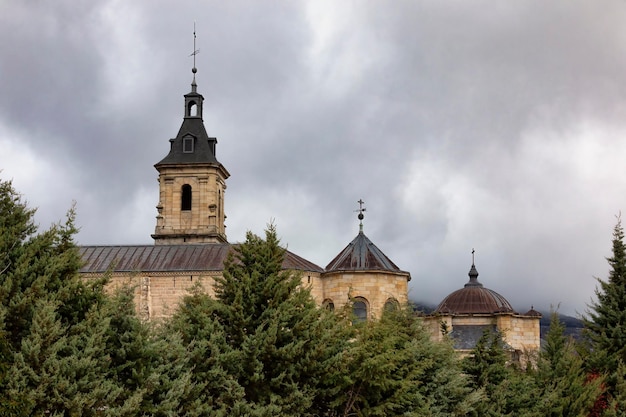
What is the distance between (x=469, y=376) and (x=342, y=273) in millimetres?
13700

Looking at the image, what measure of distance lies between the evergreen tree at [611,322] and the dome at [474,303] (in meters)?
13.5

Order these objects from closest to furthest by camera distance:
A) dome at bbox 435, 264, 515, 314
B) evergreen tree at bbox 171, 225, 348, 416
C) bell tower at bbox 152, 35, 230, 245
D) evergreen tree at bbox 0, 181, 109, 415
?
evergreen tree at bbox 0, 181, 109, 415, evergreen tree at bbox 171, 225, 348, 416, dome at bbox 435, 264, 515, 314, bell tower at bbox 152, 35, 230, 245

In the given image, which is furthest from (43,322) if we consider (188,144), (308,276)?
(188,144)

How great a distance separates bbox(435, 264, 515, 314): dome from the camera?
52188 millimetres

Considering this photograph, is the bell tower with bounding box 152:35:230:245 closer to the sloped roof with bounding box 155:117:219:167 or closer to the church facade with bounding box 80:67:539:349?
the sloped roof with bounding box 155:117:219:167

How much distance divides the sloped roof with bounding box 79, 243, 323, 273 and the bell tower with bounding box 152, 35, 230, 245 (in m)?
10.6

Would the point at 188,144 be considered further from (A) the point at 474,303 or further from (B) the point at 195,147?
(A) the point at 474,303

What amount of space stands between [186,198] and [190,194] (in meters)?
0.37

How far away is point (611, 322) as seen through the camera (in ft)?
123

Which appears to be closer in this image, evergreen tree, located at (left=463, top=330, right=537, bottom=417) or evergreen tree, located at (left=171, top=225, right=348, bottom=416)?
evergreen tree, located at (left=171, top=225, right=348, bottom=416)

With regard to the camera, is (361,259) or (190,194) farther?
(190,194)

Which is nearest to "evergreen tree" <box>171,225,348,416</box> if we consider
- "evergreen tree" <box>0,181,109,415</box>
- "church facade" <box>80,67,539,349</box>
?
"evergreen tree" <box>0,181,109,415</box>

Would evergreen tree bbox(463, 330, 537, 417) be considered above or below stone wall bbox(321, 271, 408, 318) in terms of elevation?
below

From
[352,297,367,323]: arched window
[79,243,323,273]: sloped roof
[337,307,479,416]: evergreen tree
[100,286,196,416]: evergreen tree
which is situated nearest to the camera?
[100,286,196,416]: evergreen tree
